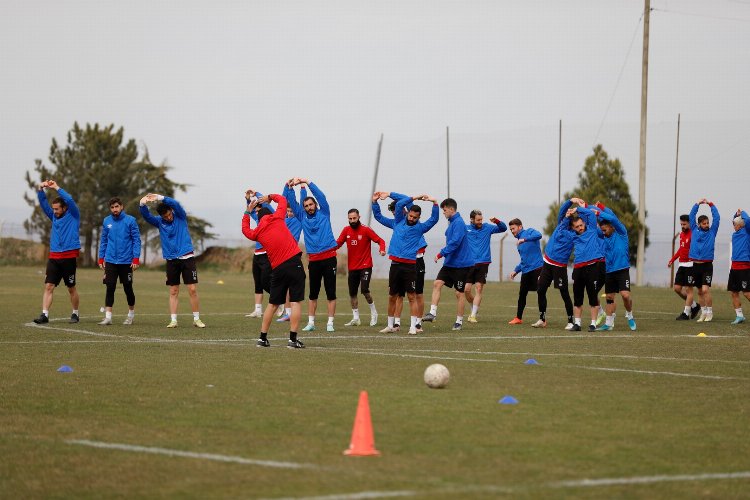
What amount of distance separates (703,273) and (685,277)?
2.68 feet

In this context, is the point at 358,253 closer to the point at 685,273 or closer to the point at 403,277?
the point at 403,277

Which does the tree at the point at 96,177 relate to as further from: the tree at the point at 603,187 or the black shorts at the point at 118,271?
the black shorts at the point at 118,271

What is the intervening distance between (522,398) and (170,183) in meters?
59.1

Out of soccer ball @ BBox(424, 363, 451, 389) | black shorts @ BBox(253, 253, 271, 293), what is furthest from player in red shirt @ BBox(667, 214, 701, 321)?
soccer ball @ BBox(424, 363, 451, 389)

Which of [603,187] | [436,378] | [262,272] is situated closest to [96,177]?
[603,187]

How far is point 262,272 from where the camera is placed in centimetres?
2266

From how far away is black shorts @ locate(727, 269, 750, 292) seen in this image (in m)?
22.8

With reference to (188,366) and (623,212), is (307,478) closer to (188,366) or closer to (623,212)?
(188,366)

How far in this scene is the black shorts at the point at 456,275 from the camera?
2158cm

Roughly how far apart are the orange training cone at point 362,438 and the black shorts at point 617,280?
13.2 meters

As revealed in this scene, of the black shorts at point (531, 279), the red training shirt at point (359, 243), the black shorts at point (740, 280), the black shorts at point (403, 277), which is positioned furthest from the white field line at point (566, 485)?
the black shorts at point (740, 280)

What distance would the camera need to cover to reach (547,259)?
70.6 feet

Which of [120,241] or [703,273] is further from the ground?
[120,241]

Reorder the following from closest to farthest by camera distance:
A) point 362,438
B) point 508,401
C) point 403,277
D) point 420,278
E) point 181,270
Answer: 1. point 362,438
2. point 508,401
3. point 403,277
4. point 181,270
5. point 420,278
